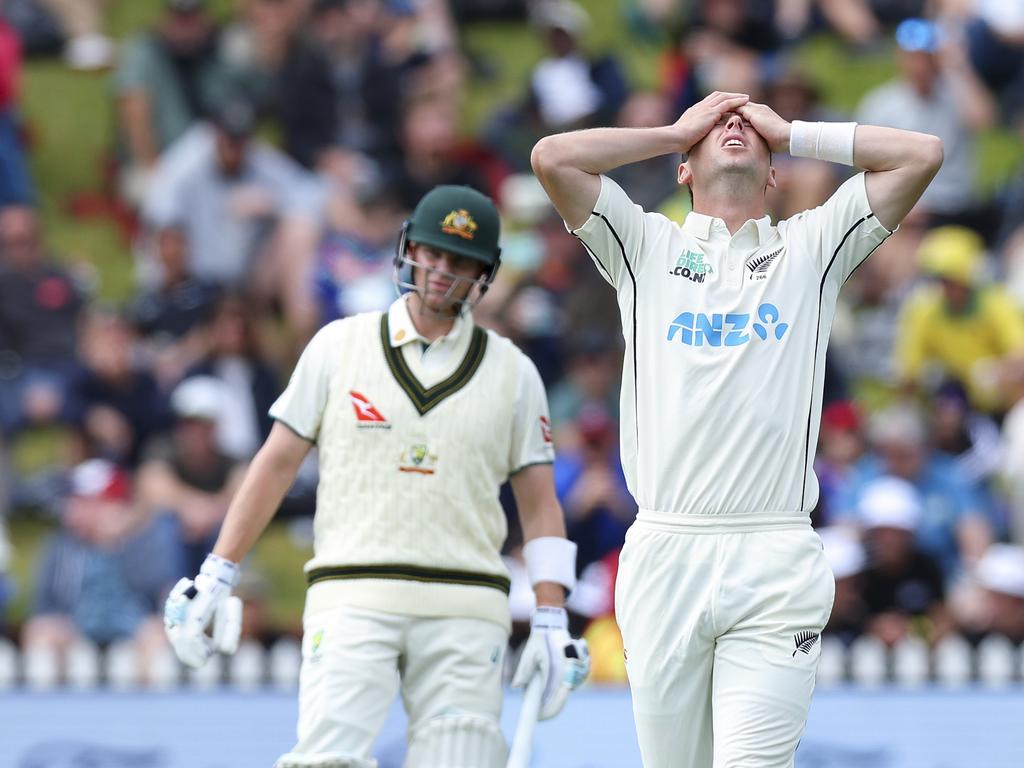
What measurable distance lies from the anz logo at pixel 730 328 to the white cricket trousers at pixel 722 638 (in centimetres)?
55

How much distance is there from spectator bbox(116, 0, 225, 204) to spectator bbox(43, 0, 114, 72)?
1385 mm

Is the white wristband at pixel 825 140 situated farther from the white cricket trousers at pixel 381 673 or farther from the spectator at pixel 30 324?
the spectator at pixel 30 324

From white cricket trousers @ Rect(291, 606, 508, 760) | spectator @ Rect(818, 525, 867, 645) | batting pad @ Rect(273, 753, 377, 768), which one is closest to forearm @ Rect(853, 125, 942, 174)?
white cricket trousers @ Rect(291, 606, 508, 760)

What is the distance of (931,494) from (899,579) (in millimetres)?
746

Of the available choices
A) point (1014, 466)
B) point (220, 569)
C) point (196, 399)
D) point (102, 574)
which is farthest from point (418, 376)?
point (1014, 466)

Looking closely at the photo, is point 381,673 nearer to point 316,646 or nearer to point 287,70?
point 316,646

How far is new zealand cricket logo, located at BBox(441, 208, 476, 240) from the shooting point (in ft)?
22.0

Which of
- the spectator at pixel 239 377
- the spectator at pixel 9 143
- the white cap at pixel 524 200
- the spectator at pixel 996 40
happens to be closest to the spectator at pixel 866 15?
the spectator at pixel 996 40

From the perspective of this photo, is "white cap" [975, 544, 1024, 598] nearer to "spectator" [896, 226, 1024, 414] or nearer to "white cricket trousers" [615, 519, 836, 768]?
"spectator" [896, 226, 1024, 414]

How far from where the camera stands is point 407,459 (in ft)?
21.5

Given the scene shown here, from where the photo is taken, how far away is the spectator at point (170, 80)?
49.3 feet

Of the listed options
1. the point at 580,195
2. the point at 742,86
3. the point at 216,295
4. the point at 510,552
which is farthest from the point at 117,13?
the point at 580,195

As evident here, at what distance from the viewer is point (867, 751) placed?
955 centimetres

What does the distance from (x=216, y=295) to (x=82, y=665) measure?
3443 millimetres
